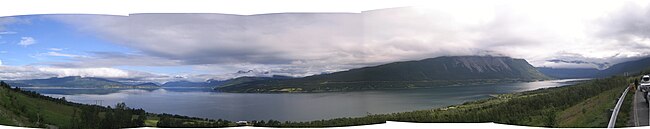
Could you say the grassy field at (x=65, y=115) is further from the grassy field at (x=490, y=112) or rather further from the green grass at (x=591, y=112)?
the green grass at (x=591, y=112)

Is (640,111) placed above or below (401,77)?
below

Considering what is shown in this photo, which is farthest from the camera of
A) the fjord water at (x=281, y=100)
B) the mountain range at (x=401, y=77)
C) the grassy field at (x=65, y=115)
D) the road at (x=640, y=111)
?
the grassy field at (x=65, y=115)

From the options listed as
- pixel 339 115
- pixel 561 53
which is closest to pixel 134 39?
pixel 339 115

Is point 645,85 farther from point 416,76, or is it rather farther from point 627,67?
point 416,76

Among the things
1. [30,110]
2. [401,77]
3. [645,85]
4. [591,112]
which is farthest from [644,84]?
[30,110]

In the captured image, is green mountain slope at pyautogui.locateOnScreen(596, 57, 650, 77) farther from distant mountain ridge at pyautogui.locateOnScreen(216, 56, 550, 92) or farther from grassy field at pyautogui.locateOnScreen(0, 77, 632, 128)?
distant mountain ridge at pyautogui.locateOnScreen(216, 56, 550, 92)

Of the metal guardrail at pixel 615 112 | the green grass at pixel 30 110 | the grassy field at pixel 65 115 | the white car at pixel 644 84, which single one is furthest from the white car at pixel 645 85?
the green grass at pixel 30 110

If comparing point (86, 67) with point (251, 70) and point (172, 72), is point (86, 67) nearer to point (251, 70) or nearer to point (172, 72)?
point (172, 72)

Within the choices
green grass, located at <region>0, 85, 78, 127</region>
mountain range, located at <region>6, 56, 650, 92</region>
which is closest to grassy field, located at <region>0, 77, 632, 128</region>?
green grass, located at <region>0, 85, 78, 127</region>
